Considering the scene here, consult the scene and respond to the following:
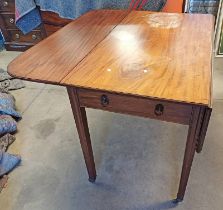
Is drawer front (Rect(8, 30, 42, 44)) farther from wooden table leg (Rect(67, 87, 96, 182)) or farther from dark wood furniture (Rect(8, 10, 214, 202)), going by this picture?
wooden table leg (Rect(67, 87, 96, 182))

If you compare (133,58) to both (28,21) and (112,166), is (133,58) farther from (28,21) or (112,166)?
(28,21)

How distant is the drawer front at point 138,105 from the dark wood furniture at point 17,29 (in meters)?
1.70

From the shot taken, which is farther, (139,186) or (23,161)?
(23,161)

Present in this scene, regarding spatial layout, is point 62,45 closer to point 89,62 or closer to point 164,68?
point 89,62

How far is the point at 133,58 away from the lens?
3.26 feet

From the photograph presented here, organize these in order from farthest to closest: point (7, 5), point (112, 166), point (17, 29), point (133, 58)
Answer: point (17, 29) < point (7, 5) < point (112, 166) < point (133, 58)

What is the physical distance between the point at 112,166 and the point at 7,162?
0.68 m

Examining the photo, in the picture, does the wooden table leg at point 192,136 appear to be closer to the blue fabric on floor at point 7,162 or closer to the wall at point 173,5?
the blue fabric on floor at point 7,162

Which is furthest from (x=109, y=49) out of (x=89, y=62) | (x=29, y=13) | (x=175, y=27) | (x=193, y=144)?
(x=29, y=13)

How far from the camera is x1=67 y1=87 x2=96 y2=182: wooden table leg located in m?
0.97

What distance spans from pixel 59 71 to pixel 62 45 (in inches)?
10.0

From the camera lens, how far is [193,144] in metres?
0.94

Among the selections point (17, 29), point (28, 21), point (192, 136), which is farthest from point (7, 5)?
point (192, 136)

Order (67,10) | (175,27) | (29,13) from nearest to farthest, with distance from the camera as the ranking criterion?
1. (175,27)
2. (67,10)
3. (29,13)
